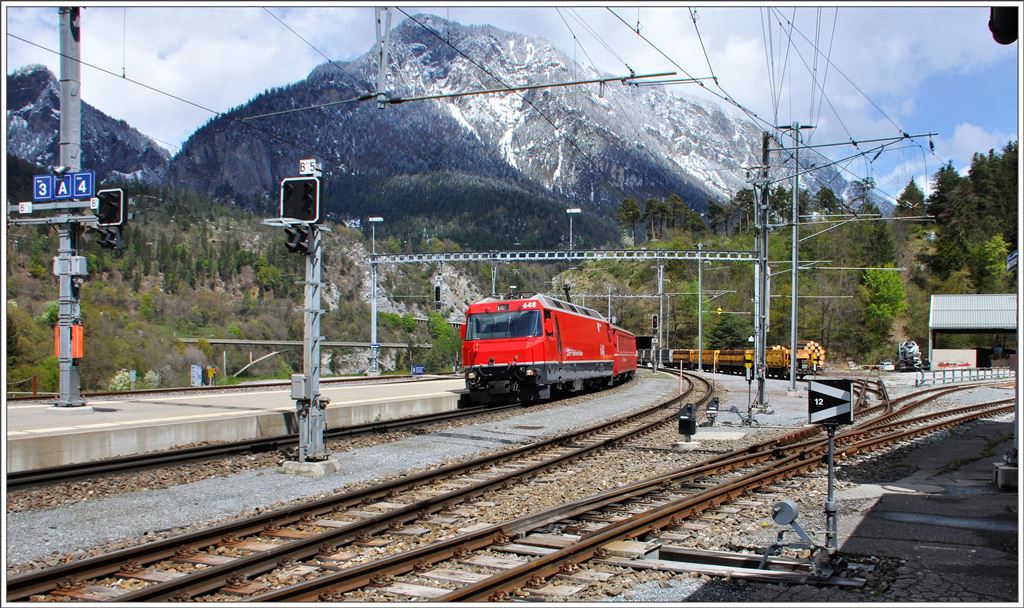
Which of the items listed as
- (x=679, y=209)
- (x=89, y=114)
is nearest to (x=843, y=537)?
(x=679, y=209)

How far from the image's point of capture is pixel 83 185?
1852cm

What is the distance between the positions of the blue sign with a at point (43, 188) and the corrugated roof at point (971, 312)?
49411 mm

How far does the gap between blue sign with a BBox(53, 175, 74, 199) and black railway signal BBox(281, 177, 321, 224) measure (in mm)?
8730

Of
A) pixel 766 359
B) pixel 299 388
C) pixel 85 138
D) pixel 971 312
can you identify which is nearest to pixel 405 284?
pixel 766 359

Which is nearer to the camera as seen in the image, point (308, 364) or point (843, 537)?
point (843, 537)

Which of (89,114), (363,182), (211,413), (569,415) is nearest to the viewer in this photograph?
(211,413)

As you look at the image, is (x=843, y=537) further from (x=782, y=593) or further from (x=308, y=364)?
(x=308, y=364)

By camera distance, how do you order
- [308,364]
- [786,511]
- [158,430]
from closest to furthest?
1. [786,511]
2. [308,364]
3. [158,430]

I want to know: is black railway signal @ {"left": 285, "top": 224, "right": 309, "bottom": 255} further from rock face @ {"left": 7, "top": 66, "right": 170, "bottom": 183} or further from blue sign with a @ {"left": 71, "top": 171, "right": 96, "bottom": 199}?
rock face @ {"left": 7, "top": 66, "right": 170, "bottom": 183}

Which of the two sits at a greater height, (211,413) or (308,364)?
(308,364)

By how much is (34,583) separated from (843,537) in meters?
7.34

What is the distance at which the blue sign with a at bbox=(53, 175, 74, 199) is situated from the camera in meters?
18.6

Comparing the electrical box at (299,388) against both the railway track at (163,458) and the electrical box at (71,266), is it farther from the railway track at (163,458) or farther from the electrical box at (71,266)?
the electrical box at (71,266)

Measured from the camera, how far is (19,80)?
12475cm
